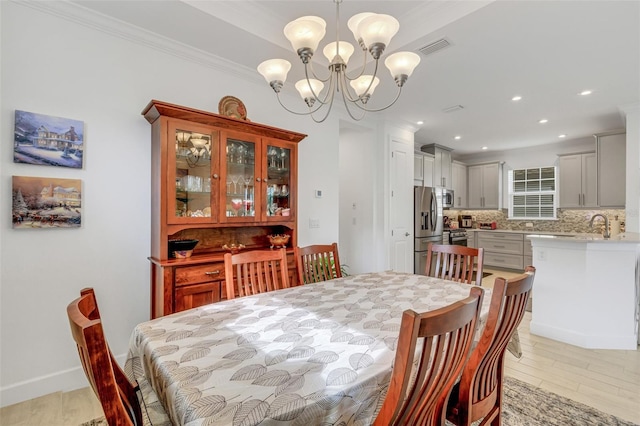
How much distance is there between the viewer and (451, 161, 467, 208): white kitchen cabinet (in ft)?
22.0

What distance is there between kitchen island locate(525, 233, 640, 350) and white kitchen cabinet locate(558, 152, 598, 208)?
3.21 metres

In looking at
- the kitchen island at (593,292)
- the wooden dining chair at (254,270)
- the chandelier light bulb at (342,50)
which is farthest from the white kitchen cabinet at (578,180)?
the wooden dining chair at (254,270)

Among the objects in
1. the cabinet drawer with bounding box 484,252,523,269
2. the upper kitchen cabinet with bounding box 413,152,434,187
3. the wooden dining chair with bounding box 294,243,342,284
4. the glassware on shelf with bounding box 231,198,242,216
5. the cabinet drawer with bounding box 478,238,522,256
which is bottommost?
the cabinet drawer with bounding box 484,252,523,269

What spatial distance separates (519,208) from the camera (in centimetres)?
656

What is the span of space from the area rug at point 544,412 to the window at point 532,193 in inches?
212

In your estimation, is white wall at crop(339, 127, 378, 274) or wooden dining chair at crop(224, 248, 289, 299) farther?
white wall at crop(339, 127, 378, 274)

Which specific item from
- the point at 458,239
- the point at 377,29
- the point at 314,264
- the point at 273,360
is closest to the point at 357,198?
the point at 314,264

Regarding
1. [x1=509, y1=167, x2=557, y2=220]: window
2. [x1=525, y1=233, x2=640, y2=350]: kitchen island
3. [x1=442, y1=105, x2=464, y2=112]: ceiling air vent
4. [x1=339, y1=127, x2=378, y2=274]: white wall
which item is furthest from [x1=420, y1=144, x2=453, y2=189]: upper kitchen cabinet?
[x1=525, y1=233, x2=640, y2=350]: kitchen island

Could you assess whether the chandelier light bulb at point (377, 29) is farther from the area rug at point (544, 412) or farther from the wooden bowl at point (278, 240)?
the area rug at point (544, 412)

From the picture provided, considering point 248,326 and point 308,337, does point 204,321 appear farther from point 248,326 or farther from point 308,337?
point 308,337

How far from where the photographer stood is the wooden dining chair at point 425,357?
0.71 m

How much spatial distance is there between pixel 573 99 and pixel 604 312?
2.58 m

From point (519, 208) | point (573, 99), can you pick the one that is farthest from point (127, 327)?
point (519, 208)

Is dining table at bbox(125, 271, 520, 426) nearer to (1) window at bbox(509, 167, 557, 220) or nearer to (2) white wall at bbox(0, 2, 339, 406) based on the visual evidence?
(2) white wall at bbox(0, 2, 339, 406)
